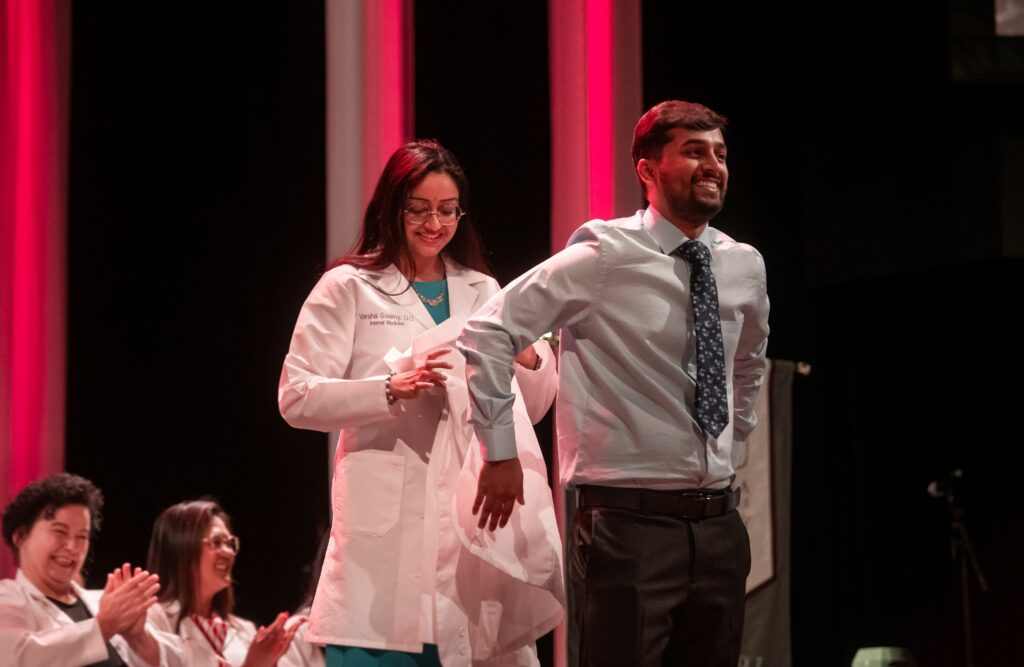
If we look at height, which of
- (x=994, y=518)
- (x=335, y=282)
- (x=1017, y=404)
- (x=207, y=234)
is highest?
(x=207, y=234)

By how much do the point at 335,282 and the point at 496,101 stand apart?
1628mm

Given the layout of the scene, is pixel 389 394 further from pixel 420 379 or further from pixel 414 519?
pixel 414 519

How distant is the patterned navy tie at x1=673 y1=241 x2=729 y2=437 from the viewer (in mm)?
2307

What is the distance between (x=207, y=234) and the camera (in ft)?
14.0

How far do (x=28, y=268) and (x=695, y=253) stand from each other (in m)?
2.42

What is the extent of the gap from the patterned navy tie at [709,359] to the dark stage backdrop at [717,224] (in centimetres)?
172

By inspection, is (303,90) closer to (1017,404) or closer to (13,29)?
(13,29)

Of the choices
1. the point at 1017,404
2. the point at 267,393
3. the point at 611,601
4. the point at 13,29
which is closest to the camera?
the point at 611,601

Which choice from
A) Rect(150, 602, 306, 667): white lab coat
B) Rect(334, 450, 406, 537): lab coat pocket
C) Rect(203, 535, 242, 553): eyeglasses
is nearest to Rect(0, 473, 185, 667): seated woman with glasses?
Rect(150, 602, 306, 667): white lab coat

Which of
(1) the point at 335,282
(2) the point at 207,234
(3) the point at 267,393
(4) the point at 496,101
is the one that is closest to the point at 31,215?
(2) the point at 207,234

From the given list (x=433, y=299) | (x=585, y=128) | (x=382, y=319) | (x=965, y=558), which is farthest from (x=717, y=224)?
(x=382, y=319)

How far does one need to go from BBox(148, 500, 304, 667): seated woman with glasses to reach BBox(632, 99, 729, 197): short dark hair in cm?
227

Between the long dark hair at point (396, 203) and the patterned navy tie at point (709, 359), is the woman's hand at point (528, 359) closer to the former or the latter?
the long dark hair at point (396, 203)

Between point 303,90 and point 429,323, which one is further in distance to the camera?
point 303,90
